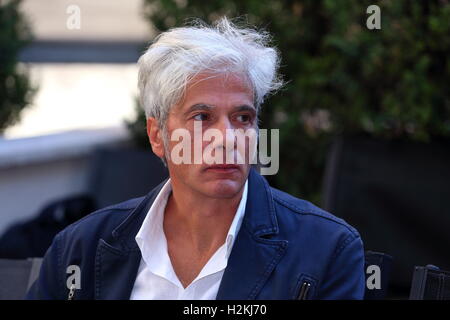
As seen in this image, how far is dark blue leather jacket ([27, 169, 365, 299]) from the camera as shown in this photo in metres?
2.22

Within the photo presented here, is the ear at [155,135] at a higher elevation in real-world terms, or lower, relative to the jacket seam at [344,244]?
higher

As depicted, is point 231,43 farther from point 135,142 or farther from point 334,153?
point 135,142

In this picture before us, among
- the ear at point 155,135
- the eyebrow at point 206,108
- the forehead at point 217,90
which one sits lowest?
the ear at point 155,135

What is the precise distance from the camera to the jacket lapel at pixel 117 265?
233cm

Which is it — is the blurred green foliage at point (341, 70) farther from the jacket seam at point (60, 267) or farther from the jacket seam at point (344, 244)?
the jacket seam at point (60, 267)

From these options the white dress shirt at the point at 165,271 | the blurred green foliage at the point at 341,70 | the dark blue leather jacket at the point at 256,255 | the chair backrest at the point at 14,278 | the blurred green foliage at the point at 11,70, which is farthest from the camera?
the blurred green foliage at the point at 11,70

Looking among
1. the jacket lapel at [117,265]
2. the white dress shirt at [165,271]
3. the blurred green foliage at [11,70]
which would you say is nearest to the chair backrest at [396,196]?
the blurred green foliage at [11,70]

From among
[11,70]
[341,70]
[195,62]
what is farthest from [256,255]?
[11,70]

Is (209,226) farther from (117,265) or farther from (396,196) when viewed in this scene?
(396,196)

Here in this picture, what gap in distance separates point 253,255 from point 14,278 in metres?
0.85

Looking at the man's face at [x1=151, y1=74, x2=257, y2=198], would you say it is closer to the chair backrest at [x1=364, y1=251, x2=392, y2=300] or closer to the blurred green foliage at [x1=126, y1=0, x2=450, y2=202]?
the chair backrest at [x1=364, y1=251, x2=392, y2=300]

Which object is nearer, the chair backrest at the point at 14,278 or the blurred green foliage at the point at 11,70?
the chair backrest at the point at 14,278
